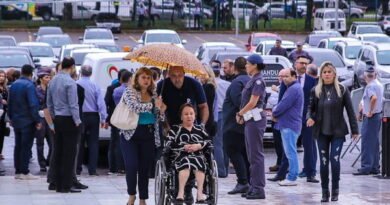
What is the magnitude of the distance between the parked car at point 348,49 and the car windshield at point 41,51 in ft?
35.2

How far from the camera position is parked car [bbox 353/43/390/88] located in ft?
115

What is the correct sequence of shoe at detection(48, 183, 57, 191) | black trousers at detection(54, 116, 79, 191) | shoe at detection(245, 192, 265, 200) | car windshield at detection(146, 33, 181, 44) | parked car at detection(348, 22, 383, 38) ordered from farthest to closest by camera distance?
parked car at detection(348, 22, 383, 38) → car windshield at detection(146, 33, 181, 44) → shoe at detection(48, 183, 57, 191) → black trousers at detection(54, 116, 79, 191) → shoe at detection(245, 192, 265, 200)

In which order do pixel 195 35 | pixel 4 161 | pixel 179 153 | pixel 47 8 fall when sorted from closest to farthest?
pixel 179 153 < pixel 4 161 < pixel 195 35 < pixel 47 8

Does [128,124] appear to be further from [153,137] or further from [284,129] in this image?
[284,129]

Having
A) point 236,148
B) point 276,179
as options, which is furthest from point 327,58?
point 236,148

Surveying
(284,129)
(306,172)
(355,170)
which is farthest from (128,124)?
(355,170)

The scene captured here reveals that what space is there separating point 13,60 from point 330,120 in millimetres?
21257

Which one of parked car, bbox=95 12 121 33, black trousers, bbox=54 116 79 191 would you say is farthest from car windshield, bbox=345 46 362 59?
parked car, bbox=95 12 121 33

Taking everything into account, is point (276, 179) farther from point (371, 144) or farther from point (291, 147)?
point (371, 144)

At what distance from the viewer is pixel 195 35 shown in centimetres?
7112

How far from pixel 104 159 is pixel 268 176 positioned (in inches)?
146

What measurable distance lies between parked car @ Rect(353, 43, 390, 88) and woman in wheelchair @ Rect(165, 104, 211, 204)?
21.5 metres

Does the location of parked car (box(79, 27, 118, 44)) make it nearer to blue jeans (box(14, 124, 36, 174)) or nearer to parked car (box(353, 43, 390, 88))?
parked car (box(353, 43, 390, 88))

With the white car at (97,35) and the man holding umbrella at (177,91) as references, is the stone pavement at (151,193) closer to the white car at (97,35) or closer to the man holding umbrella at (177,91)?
the man holding umbrella at (177,91)
